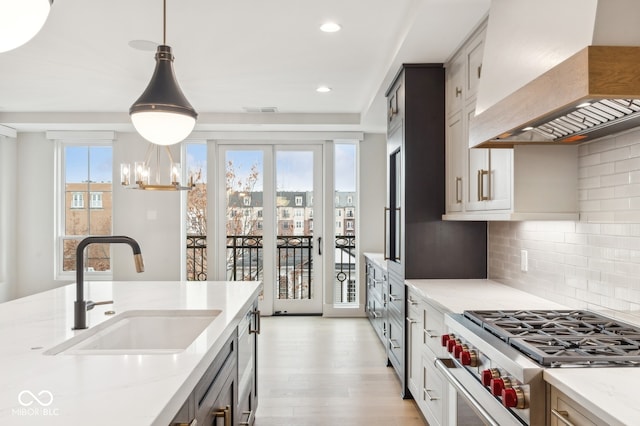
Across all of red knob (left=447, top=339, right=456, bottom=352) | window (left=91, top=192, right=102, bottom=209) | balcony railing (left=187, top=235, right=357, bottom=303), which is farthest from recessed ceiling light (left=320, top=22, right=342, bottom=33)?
window (left=91, top=192, right=102, bottom=209)

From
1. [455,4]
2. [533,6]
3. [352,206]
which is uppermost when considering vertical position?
[455,4]

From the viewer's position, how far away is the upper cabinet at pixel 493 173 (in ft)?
6.88

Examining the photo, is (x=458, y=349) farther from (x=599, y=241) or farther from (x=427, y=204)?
(x=427, y=204)

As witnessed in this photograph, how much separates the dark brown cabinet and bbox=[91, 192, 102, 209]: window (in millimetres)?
4408

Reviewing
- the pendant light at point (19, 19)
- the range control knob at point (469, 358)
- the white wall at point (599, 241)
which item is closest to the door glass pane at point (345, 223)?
the white wall at point (599, 241)

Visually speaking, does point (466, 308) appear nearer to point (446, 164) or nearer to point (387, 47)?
point (446, 164)

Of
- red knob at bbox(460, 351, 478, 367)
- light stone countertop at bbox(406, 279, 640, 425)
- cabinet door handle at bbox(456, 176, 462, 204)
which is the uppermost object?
cabinet door handle at bbox(456, 176, 462, 204)

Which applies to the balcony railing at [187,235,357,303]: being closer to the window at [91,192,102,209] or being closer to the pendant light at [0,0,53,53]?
the window at [91,192,102,209]

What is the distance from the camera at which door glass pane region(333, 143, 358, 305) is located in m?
5.86

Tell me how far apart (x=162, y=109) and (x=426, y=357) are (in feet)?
6.59

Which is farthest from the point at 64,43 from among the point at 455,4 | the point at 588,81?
the point at 588,81

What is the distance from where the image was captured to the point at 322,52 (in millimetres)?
3400

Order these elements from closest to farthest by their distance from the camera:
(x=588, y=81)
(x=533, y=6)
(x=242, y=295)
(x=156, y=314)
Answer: (x=588, y=81) → (x=533, y=6) → (x=156, y=314) → (x=242, y=295)

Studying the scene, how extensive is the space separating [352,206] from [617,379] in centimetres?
475
